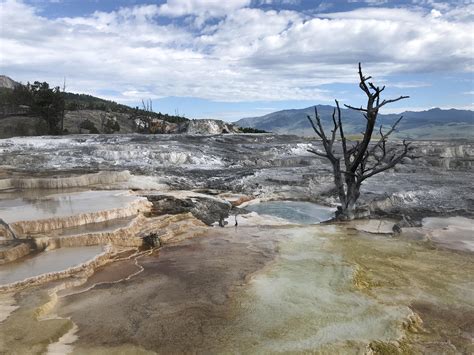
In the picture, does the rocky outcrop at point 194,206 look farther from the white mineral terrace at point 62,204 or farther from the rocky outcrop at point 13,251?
the rocky outcrop at point 13,251

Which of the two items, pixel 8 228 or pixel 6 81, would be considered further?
pixel 6 81

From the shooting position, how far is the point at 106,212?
835 cm

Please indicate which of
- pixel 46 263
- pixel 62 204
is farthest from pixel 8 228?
pixel 62 204

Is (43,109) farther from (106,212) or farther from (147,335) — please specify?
(147,335)

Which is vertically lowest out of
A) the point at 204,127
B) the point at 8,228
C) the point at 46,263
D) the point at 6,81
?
the point at 46,263

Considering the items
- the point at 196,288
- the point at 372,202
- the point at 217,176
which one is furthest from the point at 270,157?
the point at 196,288

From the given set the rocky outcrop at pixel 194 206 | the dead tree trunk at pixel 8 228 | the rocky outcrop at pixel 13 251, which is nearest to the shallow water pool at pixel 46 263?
the rocky outcrop at pixel 13 251

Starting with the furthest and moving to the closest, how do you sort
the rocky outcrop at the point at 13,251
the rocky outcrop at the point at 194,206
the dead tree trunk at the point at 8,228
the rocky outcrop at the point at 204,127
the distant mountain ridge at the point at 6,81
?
the distant mountain ridge at the point at 6,81, the rocky outcrop at the point at 204,127, the rocky outcrop at the point at 194,206, the dead tree trunk at the point at 8,228, the rocky outcrop at the point at 13,251

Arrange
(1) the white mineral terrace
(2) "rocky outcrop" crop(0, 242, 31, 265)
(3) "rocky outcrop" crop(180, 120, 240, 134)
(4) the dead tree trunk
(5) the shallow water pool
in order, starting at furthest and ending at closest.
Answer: (3) "rocky outcrop" crop(180, 120, 240, 134) → (1) the white mineral terrace → (4) the dead tree trunk → (2) "rocky outcrop" crop(0, 242, 31, 265) → (5) the shallow water pool

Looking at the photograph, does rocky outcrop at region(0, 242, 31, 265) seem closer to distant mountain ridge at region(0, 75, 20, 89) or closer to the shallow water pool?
the shallow water pool

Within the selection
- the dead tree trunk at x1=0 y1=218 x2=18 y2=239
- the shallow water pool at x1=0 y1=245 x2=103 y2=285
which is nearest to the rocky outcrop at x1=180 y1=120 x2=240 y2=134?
the dead tree trunk at x1=0 y1=218 x2=18 y2=239

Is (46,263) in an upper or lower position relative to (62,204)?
lower

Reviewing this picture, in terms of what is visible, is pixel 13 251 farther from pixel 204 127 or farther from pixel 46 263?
pixel 204 127

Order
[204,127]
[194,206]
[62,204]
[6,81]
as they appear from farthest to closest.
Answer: [6,81]
[204,127]
[194,206]
[62,204]
